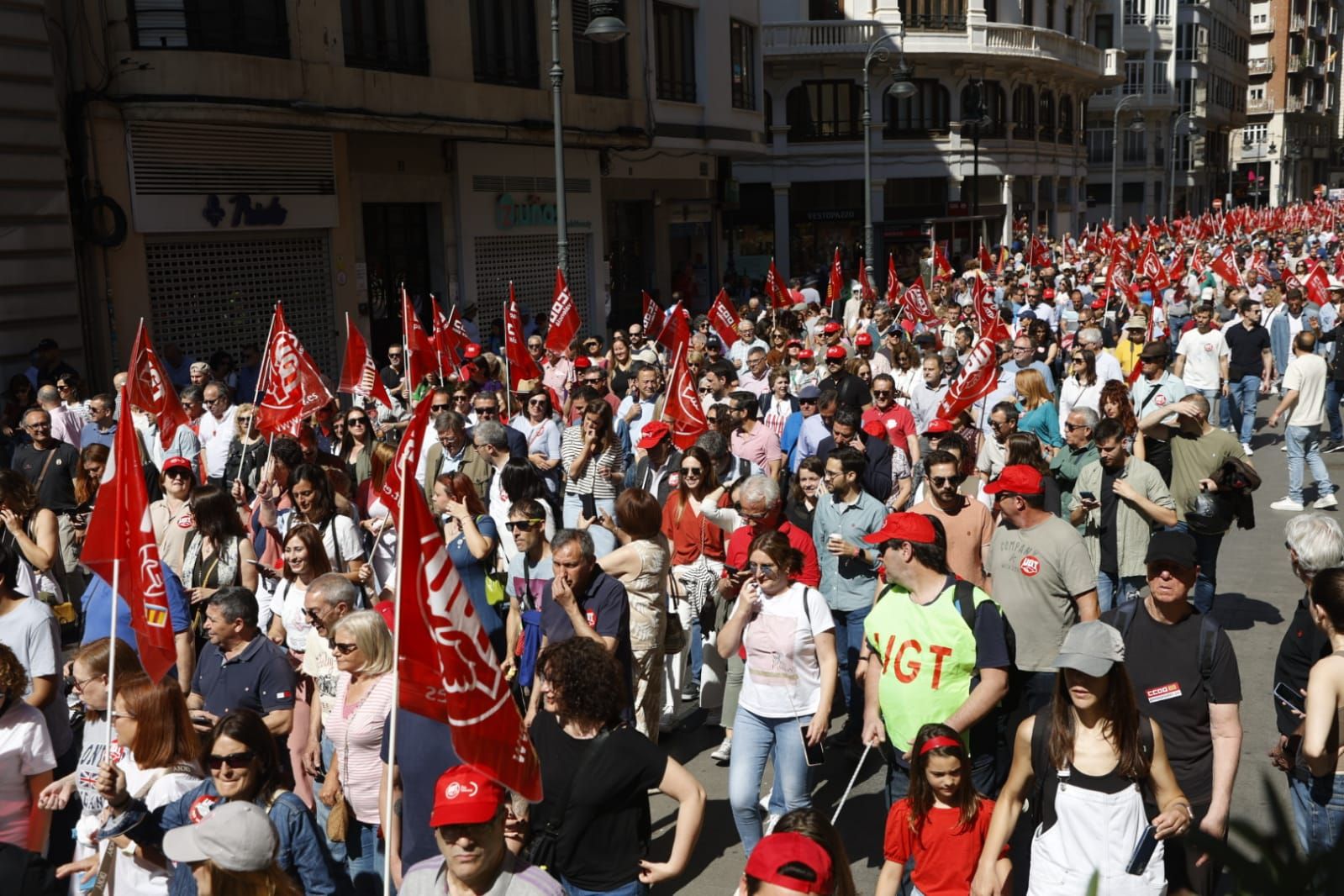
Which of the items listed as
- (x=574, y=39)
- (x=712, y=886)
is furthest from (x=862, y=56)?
(x=712, y=886)

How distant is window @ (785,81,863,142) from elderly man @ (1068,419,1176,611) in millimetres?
43927

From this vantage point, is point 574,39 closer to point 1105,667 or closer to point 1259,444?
point 1259,444

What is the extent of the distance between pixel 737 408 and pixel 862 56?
42.0m

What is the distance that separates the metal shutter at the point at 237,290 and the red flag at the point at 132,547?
1381cm

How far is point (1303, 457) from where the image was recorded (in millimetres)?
12734

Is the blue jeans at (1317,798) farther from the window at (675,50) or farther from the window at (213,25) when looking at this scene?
the window at (675,50)

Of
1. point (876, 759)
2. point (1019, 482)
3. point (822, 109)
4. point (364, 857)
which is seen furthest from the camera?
point (822, 109)

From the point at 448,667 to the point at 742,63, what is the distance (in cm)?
3139

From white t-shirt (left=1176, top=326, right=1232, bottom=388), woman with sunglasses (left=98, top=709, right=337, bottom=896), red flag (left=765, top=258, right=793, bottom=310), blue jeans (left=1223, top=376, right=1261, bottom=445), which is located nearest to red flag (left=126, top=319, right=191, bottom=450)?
woman with sunglasses (left=98, top=709, right=337, bottom=896)

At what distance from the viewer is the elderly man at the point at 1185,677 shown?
4.86 metres

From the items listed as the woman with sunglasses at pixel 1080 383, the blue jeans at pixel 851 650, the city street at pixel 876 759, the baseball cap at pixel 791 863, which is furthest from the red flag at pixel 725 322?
the baseball cap at pixel 791 863

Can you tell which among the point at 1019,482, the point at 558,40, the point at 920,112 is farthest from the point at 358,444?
the point at 920,112

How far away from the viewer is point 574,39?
87.9 feet

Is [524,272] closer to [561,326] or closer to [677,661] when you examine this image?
[561,326]
